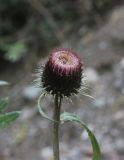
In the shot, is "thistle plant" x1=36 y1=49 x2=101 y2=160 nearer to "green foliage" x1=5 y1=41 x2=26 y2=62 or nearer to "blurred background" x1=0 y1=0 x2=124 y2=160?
"blurred background" x1=0 y1=0 x2=124 y2=160

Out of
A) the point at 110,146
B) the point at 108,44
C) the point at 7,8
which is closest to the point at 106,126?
the point at 110,146

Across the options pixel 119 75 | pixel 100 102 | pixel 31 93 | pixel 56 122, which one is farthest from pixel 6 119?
pixel 31 93

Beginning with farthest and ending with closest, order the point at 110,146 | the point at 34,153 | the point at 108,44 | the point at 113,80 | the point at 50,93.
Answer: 1. the point at 108,44
2. the point at 113,80
3. the point at 34,153
4. the point at 110,146
5. the point at 50,93

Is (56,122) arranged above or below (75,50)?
below

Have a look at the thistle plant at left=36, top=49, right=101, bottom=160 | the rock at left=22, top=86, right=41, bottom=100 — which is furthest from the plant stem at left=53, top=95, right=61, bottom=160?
the rock at left=22, top=86, right=41, bottom=100

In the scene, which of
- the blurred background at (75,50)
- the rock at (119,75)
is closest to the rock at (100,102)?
the blurred background at (75,50)

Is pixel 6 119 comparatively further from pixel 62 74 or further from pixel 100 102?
pixel 100 102

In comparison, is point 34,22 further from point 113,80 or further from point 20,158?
point 20,158
